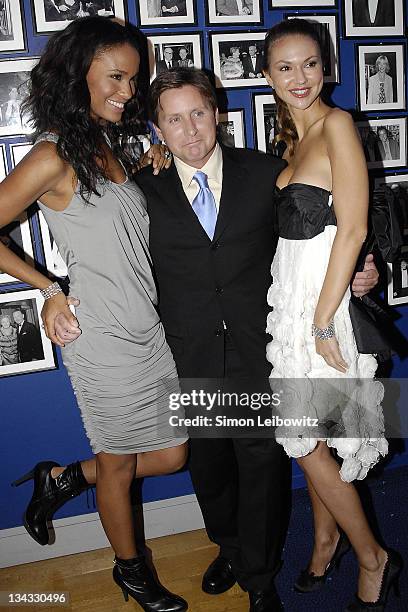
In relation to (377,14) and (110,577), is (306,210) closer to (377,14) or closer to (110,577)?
(377,14)

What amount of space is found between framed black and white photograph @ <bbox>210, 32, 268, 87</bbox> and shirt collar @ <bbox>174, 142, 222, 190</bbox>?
605mm

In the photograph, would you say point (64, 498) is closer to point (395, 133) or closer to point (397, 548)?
point (397, 548)

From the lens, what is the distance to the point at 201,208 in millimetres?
1913

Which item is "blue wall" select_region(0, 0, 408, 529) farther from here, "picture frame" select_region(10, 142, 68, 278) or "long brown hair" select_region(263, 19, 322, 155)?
"long brown hair" select_region(263, 19, 322, 155)

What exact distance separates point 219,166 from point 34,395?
4.12 feet

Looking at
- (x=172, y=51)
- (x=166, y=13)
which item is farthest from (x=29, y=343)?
(x=166, y=13)

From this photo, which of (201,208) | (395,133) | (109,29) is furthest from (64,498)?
(395,133)

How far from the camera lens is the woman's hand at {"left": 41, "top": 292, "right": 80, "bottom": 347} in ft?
6.10

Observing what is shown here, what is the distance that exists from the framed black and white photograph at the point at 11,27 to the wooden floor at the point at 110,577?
2163mm

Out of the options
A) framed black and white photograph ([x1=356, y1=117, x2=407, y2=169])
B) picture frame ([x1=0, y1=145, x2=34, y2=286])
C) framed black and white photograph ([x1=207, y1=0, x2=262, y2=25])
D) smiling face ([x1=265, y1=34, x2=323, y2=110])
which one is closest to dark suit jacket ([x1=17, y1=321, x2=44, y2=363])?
picture frame ([x1=0, y1=145, x2=34, y2=286])

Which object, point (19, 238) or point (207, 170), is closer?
point (207, 170)

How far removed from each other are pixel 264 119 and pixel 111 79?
886 millimetres

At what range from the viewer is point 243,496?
2.15 meters

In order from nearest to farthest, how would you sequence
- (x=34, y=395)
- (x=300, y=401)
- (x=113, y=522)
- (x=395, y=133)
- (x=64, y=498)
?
(x=300, y=401)
(x=113, y=522)
(x=64, y=498)
(x=34, y=395)
(x=395, y=133)
